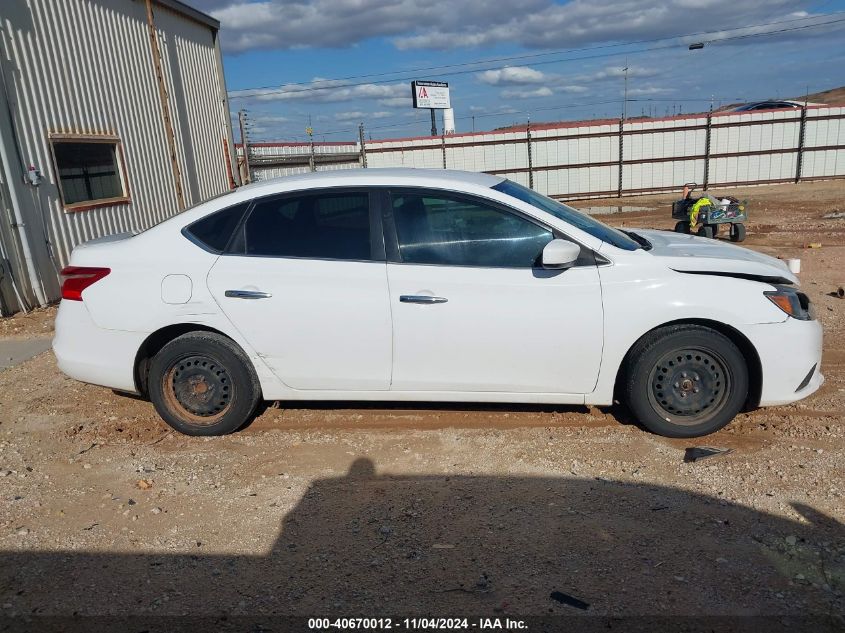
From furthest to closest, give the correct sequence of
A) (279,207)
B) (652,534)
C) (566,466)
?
1. (279,207)
2. (566,466)
3. (652,534)

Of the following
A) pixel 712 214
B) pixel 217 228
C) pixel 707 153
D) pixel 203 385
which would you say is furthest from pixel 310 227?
pixel 707 153

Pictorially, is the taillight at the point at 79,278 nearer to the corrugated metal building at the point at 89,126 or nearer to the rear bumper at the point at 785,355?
the rear bumper at the point at 785,355

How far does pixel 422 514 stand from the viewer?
3271 mm

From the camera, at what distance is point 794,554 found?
2.82m

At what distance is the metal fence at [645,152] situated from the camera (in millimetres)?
20531

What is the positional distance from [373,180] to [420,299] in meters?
0.89

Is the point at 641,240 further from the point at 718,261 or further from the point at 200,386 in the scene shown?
the point at 200,386

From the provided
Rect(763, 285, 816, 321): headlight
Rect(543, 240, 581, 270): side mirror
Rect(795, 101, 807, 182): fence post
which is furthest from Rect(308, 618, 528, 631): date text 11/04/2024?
Rect(795, 101, 807, 182): fence post

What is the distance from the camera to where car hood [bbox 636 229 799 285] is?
3.81m

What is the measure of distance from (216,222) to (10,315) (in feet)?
17.7

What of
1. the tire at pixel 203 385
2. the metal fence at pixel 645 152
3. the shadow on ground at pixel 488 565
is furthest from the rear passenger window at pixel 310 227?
the metal fence at pixel 645 152

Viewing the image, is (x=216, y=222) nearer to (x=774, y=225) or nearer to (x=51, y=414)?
(x=51, y=414)

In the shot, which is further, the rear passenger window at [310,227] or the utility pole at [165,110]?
the utility pole at [165,110]

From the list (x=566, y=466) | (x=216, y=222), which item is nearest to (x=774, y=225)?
(x=566, y=466)
